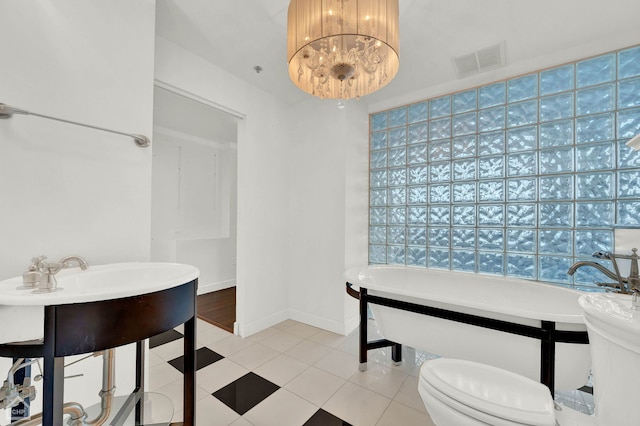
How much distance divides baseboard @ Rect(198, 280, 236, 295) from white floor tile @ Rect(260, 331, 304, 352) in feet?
5.69

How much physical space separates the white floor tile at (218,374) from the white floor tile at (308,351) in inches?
16.3

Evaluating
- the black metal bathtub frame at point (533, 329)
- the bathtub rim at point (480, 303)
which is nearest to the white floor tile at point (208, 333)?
the bathtub rim at point (480, 303)

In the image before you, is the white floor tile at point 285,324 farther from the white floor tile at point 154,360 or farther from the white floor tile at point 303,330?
the white floor tile at point 154,360

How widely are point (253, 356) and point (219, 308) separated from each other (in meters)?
1.26

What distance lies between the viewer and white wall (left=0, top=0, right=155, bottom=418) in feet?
3.49

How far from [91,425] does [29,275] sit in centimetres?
72

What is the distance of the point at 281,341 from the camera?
7.56ft

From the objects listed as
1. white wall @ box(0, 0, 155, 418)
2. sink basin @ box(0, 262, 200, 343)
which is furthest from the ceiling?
sink basin @ box(0, 262, 200, 343)

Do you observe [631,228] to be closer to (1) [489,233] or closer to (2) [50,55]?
(1) [489,233]

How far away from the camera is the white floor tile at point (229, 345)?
213 centimetres

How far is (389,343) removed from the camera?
77.5 inches

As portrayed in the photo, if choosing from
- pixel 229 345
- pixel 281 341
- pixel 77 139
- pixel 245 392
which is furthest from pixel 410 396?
pixel 77 139

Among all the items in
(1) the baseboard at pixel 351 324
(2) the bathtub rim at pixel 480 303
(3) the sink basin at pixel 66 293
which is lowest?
(1) the baseboard at pixel 351 324

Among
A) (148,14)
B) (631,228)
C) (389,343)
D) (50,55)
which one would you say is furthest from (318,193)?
(631,228)
